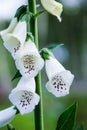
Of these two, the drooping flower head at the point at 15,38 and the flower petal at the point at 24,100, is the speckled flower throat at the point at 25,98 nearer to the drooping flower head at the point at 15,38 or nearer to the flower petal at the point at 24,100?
the flower petal at the point at 24,100

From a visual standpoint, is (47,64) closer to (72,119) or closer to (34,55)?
(34,55)

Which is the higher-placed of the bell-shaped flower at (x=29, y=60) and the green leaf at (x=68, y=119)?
the bell-shaped flower at (x=29, y=60)

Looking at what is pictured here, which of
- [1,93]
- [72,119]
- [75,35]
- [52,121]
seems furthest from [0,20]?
[72,119]

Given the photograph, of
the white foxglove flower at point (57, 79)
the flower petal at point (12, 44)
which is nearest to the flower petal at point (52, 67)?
the white foxglove flower at point (57, 79)

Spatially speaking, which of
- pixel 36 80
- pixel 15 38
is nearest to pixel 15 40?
pixel 15 38

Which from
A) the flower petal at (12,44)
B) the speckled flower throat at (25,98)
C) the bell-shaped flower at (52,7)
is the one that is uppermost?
the bell-shaped flower at (52,7)

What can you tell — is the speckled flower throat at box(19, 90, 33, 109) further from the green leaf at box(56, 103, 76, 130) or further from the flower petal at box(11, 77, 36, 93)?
the green leaf at box(56, 103, 76, 130)
